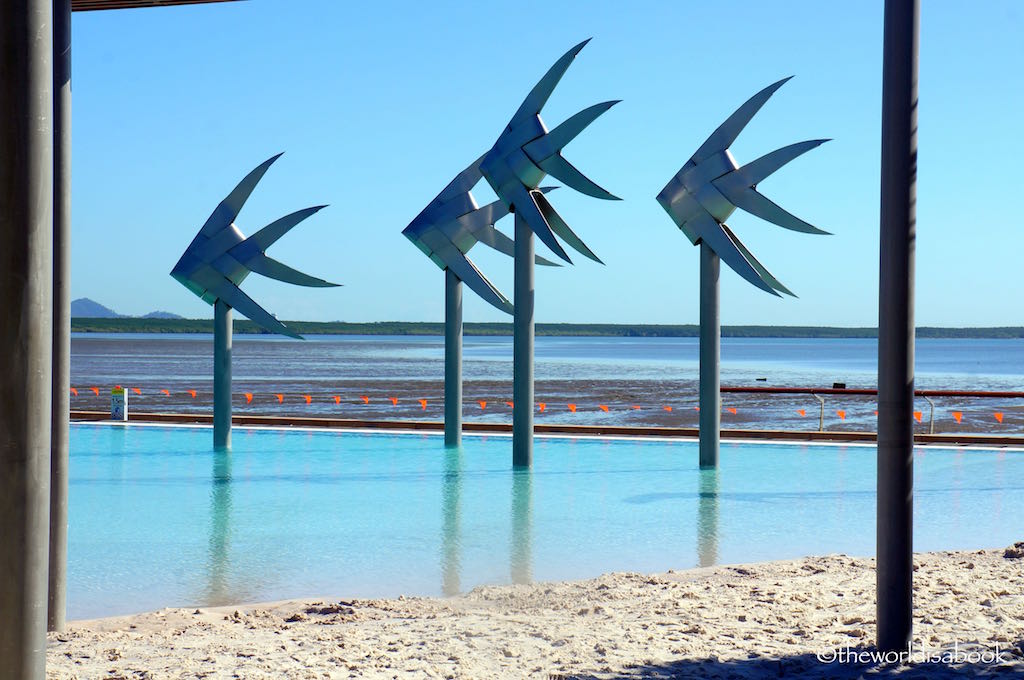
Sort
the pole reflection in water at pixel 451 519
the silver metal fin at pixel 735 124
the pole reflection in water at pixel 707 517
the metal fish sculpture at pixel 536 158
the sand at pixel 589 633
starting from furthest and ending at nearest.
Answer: the metal fish sculpture at pixel 536 158
the silver metal fin at pixel 735 124
the pole reflection in water at pixel 707 517
the pole reflection in water at pixel 451 519
the sand at pixel 589 633

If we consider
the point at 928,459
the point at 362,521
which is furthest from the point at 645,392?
the point at 362,521

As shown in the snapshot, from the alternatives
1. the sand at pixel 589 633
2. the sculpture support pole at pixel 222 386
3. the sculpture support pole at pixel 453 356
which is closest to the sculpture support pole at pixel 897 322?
the sand at pixel 589 633

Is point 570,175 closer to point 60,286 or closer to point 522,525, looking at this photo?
point 522,525

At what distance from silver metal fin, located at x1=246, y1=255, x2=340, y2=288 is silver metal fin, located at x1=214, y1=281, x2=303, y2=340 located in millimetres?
460

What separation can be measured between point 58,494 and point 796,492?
9.20m

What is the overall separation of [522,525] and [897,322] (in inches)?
231

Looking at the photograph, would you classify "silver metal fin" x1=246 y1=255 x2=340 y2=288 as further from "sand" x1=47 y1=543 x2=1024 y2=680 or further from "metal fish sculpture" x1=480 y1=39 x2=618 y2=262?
"sand" x1=47 y1=543 x2=1024 y2=680

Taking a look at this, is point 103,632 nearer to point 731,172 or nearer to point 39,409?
point 39,409

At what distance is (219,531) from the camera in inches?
404

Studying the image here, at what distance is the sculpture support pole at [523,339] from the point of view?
49.2 ft

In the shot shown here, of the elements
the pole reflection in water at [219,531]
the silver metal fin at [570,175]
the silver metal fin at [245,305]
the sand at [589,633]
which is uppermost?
the silver metal fin at [570,175]

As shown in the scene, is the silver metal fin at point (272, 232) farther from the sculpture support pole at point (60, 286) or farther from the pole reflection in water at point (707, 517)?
the sculpture support pole at point (60, 286)

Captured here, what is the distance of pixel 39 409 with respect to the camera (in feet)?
12.9

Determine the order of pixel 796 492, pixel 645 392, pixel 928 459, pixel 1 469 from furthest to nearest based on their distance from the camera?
pixel 645 392 < pixel 928 459 < pixel 796 492 < pixel 1 469
